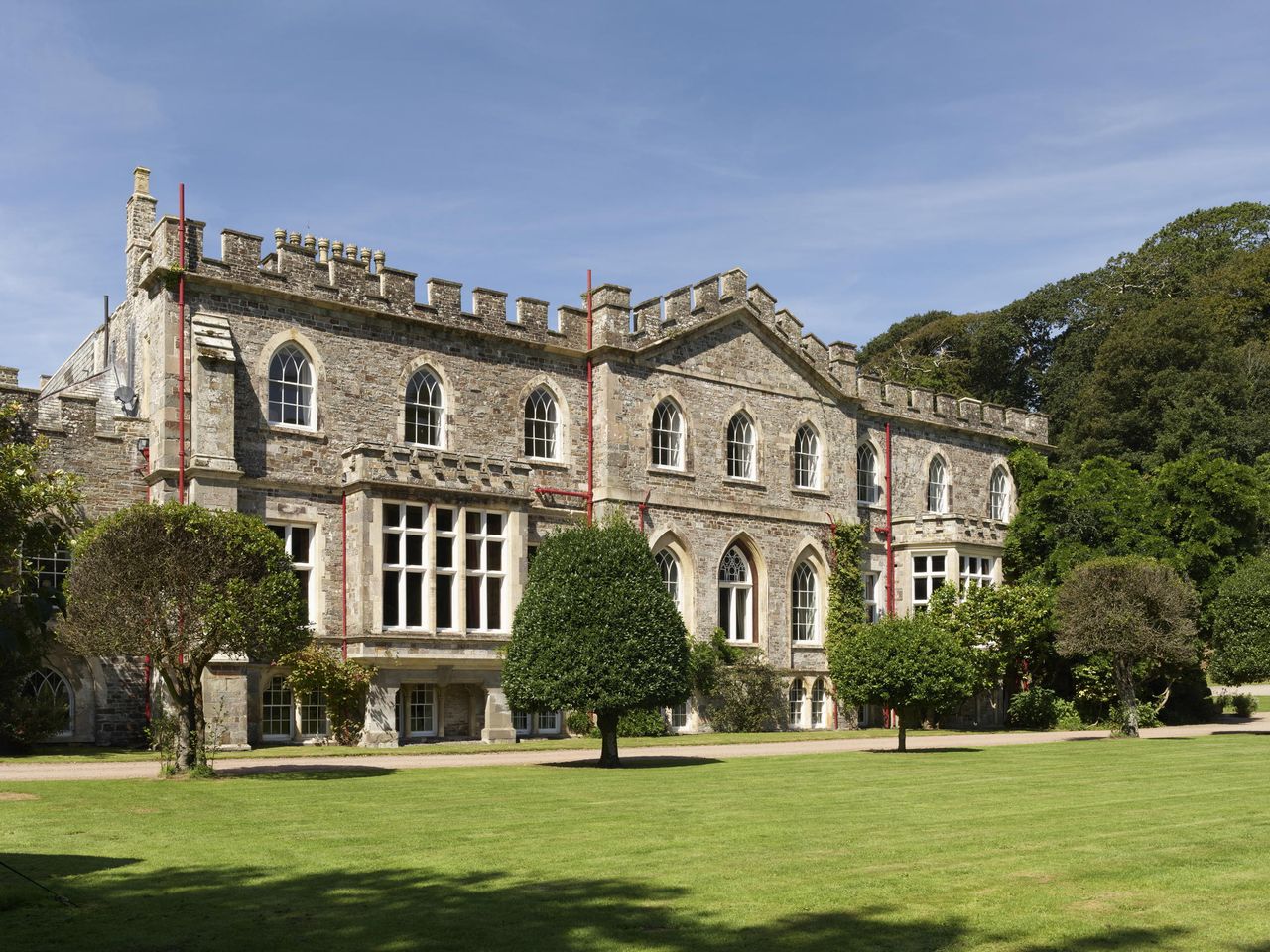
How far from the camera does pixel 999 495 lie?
4072cm

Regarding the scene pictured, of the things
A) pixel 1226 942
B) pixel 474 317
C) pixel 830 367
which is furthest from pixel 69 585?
pixel 830 367

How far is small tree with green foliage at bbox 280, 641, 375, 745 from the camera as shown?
2531 centimetres

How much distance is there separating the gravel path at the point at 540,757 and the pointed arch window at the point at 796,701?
318 centimetres

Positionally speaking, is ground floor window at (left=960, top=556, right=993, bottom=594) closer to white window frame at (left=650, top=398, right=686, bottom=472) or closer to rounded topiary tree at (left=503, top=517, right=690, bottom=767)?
white window frame at (left=650, top=398, right=686, bottom=472)

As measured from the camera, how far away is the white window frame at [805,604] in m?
34.2

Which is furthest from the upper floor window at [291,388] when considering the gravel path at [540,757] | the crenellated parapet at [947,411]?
the crenellated parapet at [947,411]

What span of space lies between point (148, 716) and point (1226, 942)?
2133cm

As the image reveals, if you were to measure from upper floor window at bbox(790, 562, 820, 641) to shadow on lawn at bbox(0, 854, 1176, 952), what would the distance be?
24725 mm

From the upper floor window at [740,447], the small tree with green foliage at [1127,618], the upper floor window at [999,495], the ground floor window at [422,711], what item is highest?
the upper floor window at [740,447]

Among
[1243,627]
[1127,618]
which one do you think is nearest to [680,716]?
[1127,618]

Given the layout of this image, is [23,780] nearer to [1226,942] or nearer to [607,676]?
[607,676]

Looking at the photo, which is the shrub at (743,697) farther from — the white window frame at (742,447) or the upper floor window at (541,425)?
the upper floor window at (541,425)

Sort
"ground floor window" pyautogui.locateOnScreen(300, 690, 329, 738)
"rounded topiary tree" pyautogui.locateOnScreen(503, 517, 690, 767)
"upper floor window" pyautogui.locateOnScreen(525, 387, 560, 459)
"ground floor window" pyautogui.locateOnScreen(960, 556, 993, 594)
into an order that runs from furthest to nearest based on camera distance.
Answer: "ground floor window" pyautogui.locateOnScreen(960, 556, 993, 594) < "upper floor window" pyautogui.locateOnScreen(525, 387, 560, 459) < "ground floor window" pyautogui.locateOnScreen(300, 690, 329, 738) < "rounded topiary tree" pyautogui.locateOnScreen(503, 517, 690, 767)

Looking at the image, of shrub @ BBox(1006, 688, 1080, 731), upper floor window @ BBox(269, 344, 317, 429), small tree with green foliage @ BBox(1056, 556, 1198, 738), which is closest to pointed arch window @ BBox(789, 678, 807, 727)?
shrub @ BBox(1006, 688, 1080, 731)
